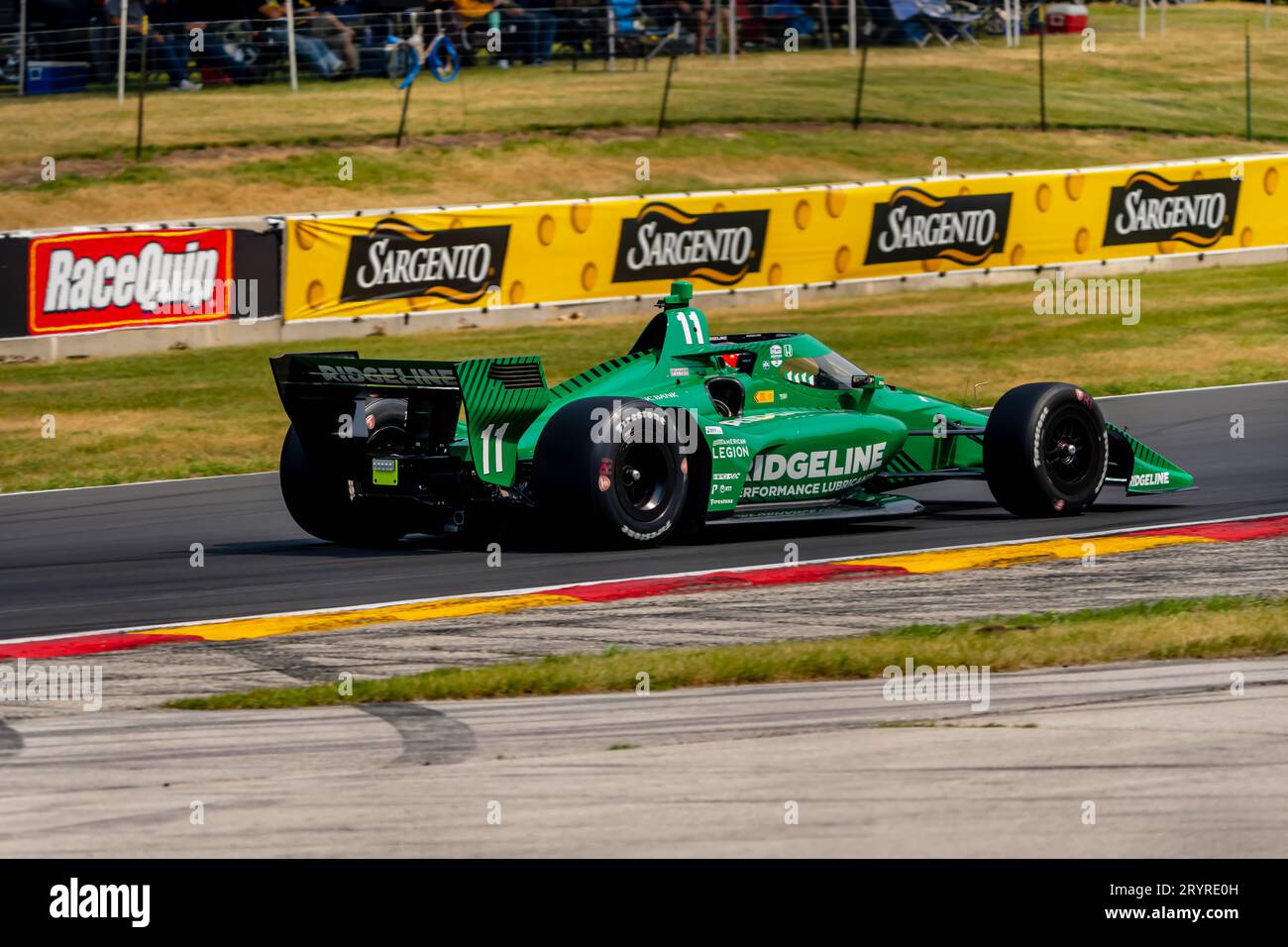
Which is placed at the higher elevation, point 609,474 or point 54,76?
point 54,76

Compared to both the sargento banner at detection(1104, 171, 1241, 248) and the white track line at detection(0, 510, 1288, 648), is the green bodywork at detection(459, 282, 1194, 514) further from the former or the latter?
the sargento banner at detection(1104, 171, 1241, 248)

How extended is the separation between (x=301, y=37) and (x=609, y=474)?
2547 centimetres

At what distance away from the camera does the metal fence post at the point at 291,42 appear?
34812 mm

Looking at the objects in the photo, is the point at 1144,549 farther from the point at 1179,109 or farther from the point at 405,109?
the point at 1179,109

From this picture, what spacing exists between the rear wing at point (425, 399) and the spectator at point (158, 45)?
2330 cm

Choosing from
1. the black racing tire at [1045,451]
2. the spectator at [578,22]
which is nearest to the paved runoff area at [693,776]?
the black racing tire at [1045,451]

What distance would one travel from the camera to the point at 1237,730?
7711 mm

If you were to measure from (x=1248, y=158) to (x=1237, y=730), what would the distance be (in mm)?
26240

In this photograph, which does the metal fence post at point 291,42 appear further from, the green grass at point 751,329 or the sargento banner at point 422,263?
the green grass at point 751,329

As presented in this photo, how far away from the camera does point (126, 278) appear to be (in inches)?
952

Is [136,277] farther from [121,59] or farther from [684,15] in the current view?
[684,15]

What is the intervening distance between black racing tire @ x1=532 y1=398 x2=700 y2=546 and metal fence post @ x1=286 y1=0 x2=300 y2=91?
23.8 metres

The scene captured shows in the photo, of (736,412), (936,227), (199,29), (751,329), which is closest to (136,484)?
(736,412)

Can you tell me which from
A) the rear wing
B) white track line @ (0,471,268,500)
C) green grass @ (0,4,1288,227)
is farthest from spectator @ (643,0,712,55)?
the rear wing
